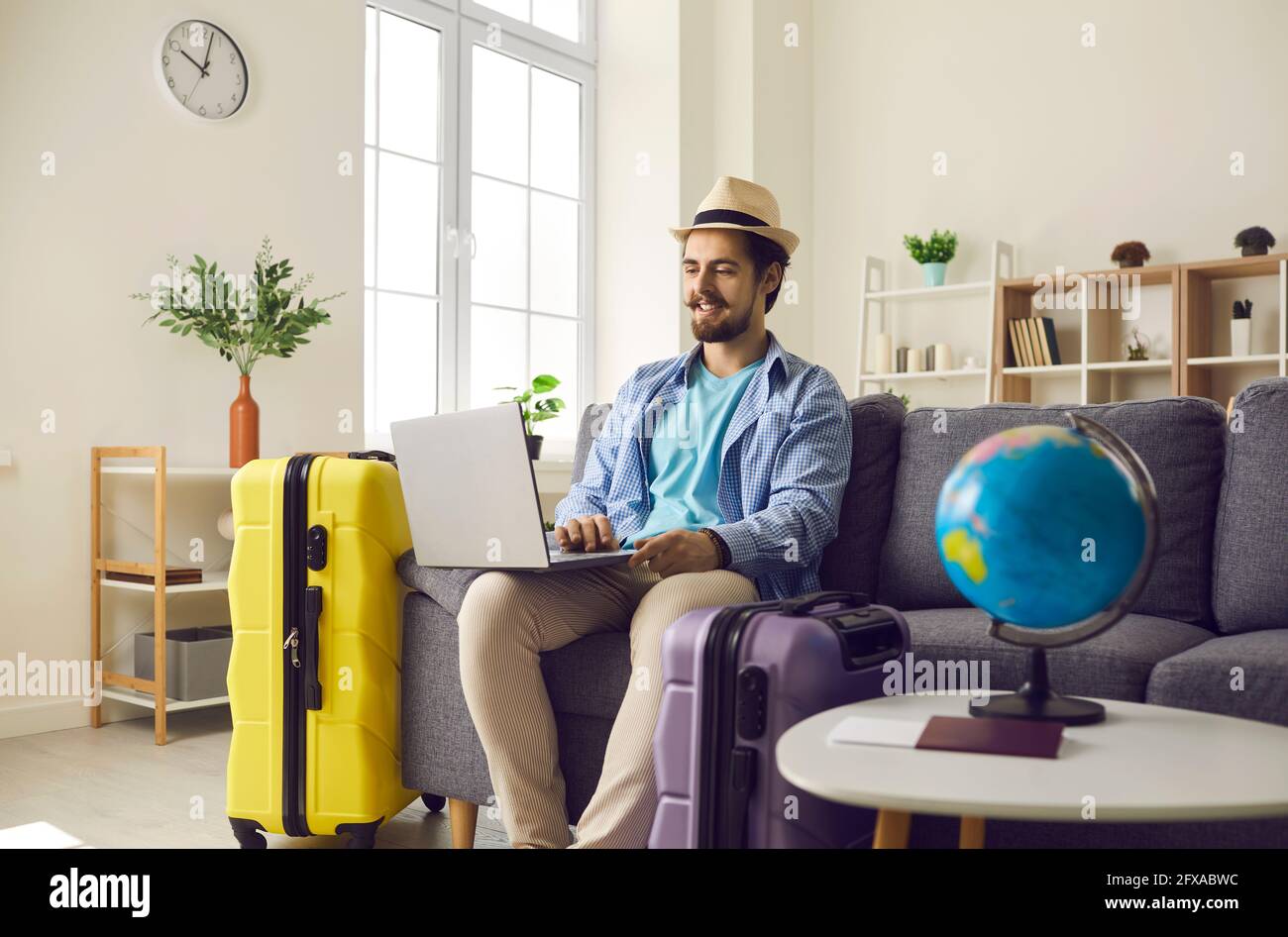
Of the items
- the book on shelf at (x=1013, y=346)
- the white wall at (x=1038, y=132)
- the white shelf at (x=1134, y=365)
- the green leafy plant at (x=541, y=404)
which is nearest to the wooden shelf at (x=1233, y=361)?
the white shelf at (x=1134, y=365)

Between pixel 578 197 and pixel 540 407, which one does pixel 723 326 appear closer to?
pixel 540 407

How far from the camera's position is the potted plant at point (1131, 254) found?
4773 mm

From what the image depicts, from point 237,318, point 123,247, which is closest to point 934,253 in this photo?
point 237,318

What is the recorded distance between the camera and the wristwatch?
5.90 ft

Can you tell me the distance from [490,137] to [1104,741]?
4.52 metres

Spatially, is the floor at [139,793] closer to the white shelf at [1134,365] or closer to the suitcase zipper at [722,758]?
the suitcase zipper at [722,758]

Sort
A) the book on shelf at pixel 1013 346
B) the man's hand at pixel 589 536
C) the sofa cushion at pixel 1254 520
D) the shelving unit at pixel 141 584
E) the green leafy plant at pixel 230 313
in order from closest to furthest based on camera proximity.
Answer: the sofa cushion at pixel 1254 520, the man's hand at pixel 589 536, the shelving unit at pixel 141 584, the green leafy plant at pixel 230 313, the book on shelf at pixel 1013 346

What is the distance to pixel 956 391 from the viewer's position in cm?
547

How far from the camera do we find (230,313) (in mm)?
3465

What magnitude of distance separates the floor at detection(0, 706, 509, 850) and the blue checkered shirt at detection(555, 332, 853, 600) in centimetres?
71

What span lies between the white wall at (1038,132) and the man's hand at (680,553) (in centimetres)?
386

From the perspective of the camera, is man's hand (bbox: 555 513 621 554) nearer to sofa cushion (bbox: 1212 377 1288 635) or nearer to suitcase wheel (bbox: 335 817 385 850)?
suitcase wheel (bbox: 335 817 385 850)
